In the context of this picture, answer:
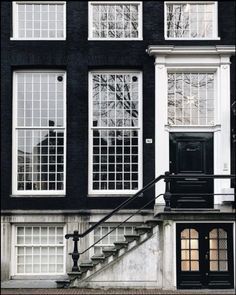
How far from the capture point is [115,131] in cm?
1611

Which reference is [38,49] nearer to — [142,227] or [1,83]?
[1,83]

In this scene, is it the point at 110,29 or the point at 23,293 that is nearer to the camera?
the point at 23,293

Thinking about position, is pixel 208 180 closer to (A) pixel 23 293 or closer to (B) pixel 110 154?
(B) pixel 110 154

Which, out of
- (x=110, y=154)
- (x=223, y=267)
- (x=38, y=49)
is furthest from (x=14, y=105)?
(x=223, y=267)

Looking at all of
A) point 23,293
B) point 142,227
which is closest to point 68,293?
point 23,293

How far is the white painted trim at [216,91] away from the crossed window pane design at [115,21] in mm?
1028

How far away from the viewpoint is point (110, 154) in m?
16.1

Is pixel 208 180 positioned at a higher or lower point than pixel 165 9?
lower

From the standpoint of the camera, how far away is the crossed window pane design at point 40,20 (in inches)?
641

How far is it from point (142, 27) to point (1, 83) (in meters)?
4.32

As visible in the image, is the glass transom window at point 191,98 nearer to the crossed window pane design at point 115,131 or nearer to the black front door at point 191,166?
the black front door at point 191,166

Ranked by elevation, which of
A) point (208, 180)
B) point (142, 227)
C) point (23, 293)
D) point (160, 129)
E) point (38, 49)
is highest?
point (38, 49)

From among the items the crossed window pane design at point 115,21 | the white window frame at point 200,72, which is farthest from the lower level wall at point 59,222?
the crossed window pane design at point 115,21

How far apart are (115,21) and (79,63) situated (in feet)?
5.42
